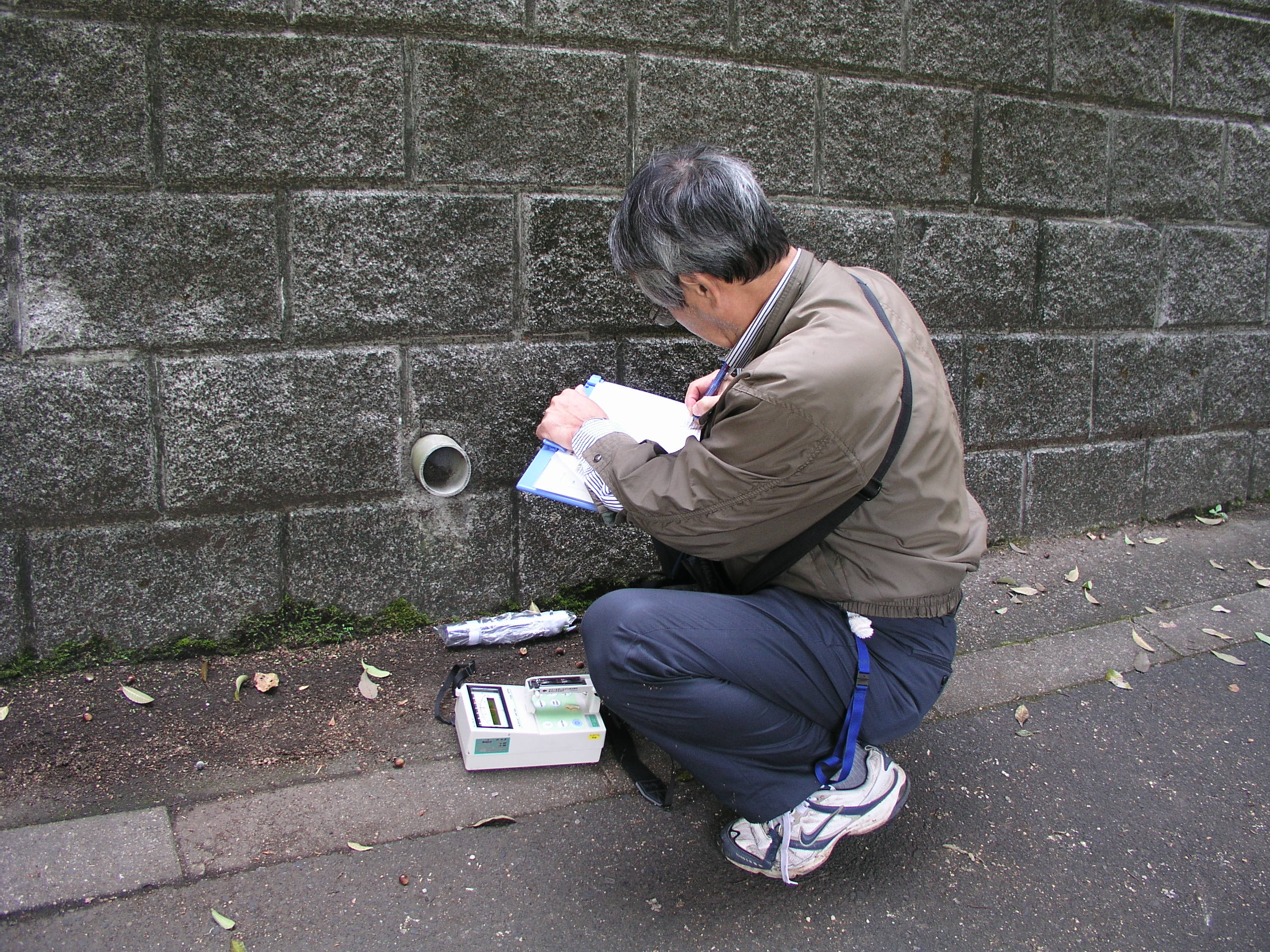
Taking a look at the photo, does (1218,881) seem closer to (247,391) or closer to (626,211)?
(626,211)

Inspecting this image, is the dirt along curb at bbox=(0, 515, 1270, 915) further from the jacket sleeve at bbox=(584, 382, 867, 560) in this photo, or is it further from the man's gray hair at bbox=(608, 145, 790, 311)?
the man's gray hair at bbox=(608, 145, 790, 311)

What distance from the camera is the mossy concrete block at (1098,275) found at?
13.3 ft

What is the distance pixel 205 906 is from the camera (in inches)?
82.5

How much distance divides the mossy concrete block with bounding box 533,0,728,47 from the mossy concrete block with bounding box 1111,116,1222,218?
2008 mm

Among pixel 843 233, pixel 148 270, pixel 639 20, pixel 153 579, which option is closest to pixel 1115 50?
pixel 843 233

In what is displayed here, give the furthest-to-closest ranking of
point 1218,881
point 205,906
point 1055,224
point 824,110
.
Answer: point 1055,224 → point 824,110 → point 1218,881 → point 205,906

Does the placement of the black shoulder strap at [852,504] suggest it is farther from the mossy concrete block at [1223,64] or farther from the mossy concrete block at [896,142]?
the mossy concrete block at [1223,64]

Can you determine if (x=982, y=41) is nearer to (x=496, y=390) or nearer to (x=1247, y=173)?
(x=1247, y=173)

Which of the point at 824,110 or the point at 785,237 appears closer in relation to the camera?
the point at 785,237

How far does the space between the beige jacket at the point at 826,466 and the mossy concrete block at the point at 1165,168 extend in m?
2.43

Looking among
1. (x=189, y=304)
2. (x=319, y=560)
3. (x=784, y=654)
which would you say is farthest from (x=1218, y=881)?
(x=189, y=304)

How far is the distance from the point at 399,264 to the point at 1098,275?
3013mm

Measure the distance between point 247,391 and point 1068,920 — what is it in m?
2.66

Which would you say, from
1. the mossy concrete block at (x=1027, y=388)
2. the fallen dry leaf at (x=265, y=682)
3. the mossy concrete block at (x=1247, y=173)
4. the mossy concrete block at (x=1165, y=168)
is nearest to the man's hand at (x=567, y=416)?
the fallen dry leaf at (x=265, y=682)
